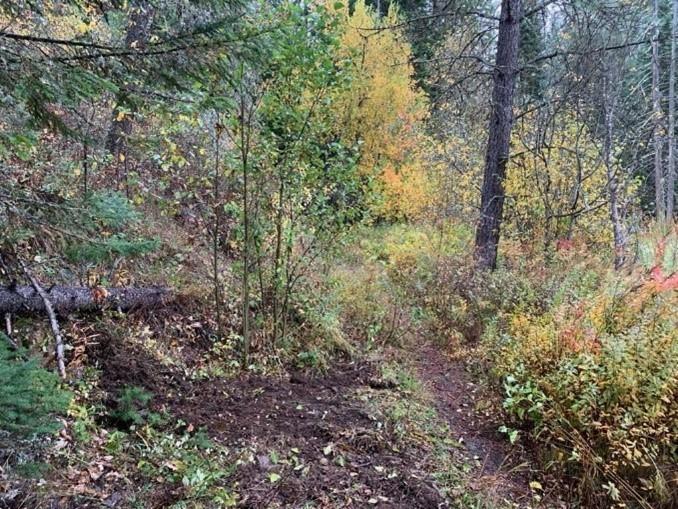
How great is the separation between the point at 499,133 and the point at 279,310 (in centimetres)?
432

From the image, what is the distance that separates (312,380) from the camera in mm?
4652

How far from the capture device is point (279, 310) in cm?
517

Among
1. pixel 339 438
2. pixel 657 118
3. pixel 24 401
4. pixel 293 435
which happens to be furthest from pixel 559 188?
pixel 24 401

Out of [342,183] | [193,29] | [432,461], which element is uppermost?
[193,29]

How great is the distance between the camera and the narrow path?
10.9 ft

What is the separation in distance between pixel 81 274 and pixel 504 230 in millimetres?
7159

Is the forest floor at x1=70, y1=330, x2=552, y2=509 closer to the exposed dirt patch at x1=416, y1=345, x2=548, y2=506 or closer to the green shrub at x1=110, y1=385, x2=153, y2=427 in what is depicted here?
the exposed dirt patch at x1=416, y1=345, x2=548, y2=506

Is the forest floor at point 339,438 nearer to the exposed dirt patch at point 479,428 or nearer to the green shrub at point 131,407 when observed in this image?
the exposed dirt patch at point 479,428

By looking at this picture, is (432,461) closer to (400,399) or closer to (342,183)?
(400,399)

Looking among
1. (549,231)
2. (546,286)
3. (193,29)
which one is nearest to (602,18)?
(549,231)

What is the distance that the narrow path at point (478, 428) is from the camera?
333 cm

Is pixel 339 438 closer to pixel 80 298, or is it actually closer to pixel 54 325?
pixel 54 325

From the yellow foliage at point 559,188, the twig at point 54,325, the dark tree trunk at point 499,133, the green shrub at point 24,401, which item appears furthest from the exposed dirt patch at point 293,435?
the yellow foliage at point 559,188

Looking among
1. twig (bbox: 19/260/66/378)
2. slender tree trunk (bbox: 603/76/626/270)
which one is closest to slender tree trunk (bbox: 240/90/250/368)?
twig (bbox: 19/260/66/378)
